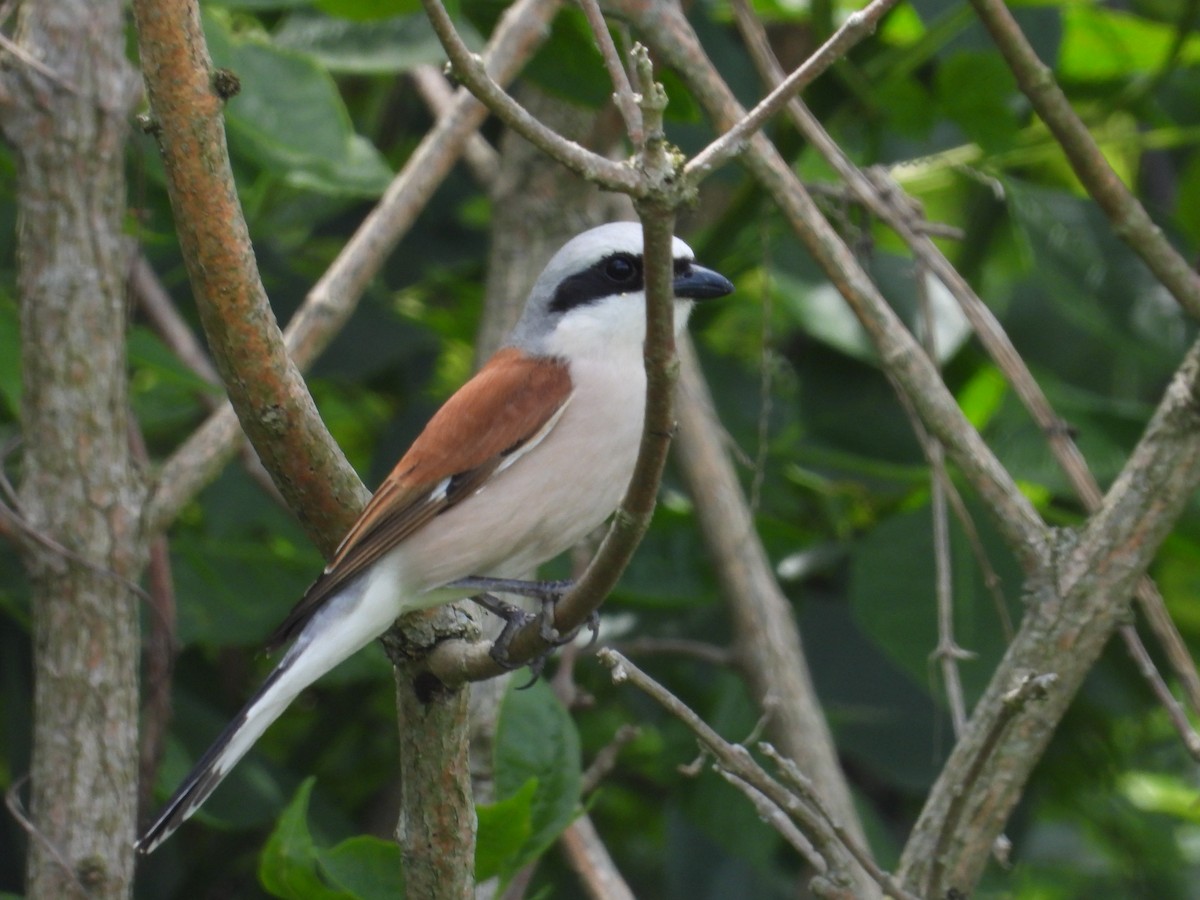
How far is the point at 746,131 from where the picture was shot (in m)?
1.35

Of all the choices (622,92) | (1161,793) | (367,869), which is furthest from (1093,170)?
(1161,793)

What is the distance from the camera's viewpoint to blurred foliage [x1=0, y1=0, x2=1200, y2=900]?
2.88 meters

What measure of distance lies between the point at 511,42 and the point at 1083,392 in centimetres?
152

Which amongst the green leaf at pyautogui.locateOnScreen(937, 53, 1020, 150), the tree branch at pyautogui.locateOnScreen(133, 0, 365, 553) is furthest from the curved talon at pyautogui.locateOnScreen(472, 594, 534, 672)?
the green leaf at pyautogui.locateOnScreen(937, 53, 1020, 150)

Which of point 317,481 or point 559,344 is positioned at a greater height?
point 559,344

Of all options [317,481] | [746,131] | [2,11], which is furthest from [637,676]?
[2,11]

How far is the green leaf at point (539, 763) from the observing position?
85.8 inches

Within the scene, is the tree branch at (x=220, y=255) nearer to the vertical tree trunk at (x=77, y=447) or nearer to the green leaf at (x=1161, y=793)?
the vertical tree trunk at (x=77, y=447)

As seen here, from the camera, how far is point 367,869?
80.3 inches

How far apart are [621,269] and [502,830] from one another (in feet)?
3.19

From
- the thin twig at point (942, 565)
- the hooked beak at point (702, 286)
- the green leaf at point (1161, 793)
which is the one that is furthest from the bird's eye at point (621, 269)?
the green leaf at point (1161, 793)

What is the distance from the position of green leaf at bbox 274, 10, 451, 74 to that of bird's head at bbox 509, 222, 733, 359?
529 millimetres

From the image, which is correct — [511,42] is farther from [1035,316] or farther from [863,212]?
[1035,316]

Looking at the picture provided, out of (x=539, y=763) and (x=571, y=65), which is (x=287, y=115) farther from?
(x=539, y=763)
